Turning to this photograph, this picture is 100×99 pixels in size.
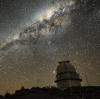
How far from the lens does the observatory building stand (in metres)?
49.4

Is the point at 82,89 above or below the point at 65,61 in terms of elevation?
below

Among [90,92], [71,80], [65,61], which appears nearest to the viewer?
[90,92]

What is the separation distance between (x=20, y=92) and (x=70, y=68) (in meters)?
13.8

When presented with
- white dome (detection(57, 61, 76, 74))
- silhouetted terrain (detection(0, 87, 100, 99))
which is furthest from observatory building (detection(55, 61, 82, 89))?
silhouetted terrain (detection(0, 87, 100, 99))

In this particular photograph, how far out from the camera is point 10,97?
42.2 m

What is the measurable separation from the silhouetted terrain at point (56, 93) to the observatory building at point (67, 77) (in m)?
5.63

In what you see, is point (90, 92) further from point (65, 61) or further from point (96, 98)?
point (65, 61)

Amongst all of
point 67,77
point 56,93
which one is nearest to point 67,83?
point 67,77

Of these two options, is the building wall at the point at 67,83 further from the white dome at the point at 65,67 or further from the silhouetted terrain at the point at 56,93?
the silhouetted terrain at the point at 56,93

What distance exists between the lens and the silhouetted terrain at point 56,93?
39.9m

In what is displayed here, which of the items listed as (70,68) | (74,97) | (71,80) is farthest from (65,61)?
(74,97)

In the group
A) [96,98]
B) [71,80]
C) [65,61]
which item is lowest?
[96,98]

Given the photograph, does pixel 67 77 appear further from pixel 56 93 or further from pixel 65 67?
pixel 56 93

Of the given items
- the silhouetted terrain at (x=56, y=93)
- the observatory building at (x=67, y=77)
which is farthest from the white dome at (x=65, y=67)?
the silhouetted terrain at (x=56, y=93)
